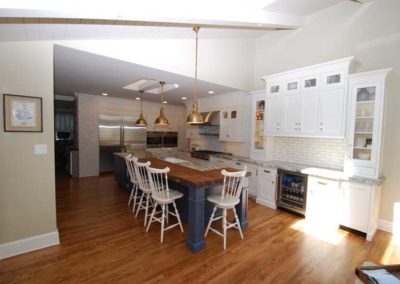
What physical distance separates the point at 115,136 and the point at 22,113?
4350 mm

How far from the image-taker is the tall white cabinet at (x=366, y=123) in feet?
9.40

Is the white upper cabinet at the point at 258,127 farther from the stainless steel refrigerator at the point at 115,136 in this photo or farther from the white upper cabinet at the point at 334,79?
the stainless steel refrigerator at the point at 115,136

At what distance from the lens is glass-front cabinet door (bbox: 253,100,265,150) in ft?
14.9

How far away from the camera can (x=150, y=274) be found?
2.10 metres

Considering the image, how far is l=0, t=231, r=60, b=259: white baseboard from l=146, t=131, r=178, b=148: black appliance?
15.7ft

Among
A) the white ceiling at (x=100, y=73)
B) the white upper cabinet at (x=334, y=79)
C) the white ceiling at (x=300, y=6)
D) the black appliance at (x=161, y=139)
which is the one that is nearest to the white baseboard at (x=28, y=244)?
the white ceiling at (x=100, y=73)

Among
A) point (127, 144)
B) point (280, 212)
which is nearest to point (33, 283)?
point (280, 212)

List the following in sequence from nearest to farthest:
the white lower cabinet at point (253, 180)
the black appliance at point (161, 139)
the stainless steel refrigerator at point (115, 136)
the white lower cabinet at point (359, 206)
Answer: the white lower cabinet at point (359, 206)
the white lower cabinet at point (253, 180)
the stainless steel refrigerator at point (115, 136)
the black appliance at point (161, 139)

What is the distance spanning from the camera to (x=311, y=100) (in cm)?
355

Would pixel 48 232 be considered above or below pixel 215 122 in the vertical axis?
below

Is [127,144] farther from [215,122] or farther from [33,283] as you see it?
[33,283]

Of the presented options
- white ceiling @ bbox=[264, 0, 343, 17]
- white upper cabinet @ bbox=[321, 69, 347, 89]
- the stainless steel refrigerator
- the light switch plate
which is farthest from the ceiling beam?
the stainless steel refrigerator

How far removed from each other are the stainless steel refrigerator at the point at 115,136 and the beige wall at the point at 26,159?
3.90m

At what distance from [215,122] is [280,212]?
9.54 ft
